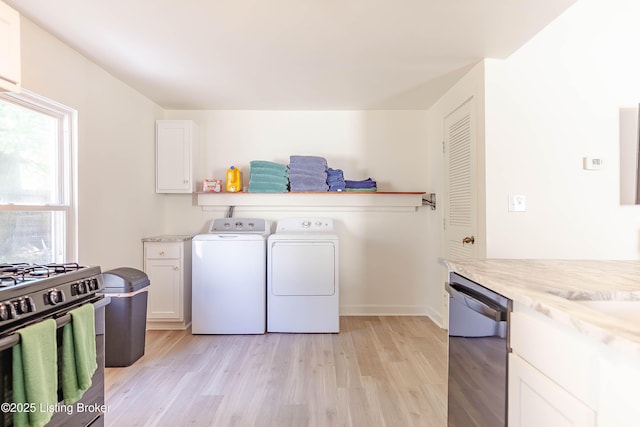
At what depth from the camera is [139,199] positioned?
295cm

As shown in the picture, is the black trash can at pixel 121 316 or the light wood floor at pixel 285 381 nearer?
the light wood floor at pixel 285 381

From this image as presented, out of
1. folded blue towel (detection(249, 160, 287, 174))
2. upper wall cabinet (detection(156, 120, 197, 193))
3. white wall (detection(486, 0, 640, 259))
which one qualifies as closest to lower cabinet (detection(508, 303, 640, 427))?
white wall (detection(486, 0, 640, 259))

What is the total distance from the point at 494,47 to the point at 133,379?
3257 millimetres

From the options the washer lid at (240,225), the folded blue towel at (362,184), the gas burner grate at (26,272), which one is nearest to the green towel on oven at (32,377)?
the gas burner grate at (26,272)

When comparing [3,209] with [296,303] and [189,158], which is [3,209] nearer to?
[189,158]

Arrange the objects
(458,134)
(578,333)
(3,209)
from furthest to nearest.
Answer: (458,134) → (3,209) → (578,333)

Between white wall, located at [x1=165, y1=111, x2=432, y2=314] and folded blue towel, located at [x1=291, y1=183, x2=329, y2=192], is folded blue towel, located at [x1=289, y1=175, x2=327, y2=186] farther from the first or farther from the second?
white wall, located at [x1=165, y1=111, x2=432, y2=314]

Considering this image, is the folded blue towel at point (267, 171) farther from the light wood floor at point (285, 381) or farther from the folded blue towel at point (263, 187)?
the light wood floor at point (285, 381)

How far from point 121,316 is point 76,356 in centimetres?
121

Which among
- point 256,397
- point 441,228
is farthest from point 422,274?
point 256,397

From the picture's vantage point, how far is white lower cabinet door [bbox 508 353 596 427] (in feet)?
2.41

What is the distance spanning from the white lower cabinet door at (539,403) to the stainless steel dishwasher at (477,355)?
0.17 ft

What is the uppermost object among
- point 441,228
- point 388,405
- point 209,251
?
point 441,228

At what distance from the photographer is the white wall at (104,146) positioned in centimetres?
195
